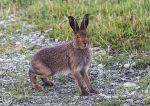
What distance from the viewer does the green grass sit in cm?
838

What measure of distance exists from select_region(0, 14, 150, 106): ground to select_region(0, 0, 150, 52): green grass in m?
0.23

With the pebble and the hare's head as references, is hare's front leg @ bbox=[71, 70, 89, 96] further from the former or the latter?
the pebble

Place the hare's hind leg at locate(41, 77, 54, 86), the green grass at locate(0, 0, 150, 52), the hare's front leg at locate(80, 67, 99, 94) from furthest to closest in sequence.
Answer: the green grass at locate(0, 0, 150, 52), the hare's hind leg at locate(41, 77, 54, 86), the hare's front leg at locate(80, 67, 99, 94)

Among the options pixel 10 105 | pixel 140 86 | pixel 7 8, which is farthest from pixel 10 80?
pixel 7 8

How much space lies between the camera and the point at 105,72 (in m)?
7.40

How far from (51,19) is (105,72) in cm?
267

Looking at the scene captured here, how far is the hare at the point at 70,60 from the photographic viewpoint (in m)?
6.50

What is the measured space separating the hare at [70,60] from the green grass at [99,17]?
1504 millimetres

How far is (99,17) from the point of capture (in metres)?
9.15

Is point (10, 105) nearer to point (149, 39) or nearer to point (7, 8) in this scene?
point (149, 39)

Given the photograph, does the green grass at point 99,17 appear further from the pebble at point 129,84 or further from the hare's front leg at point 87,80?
the hare's front leg at point 87,80

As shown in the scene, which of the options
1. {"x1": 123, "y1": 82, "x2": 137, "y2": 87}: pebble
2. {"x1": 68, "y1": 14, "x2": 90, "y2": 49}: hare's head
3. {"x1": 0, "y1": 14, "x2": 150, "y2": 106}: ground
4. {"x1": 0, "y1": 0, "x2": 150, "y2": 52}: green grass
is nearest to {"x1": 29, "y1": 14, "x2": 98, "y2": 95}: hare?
{"x1": 68, "y1": 14, "x2": 90, "y2": 49}: hare's head

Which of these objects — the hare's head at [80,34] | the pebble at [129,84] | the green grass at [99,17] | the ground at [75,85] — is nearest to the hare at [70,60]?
the hare's head at [80,34]

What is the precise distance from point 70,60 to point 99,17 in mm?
2488
